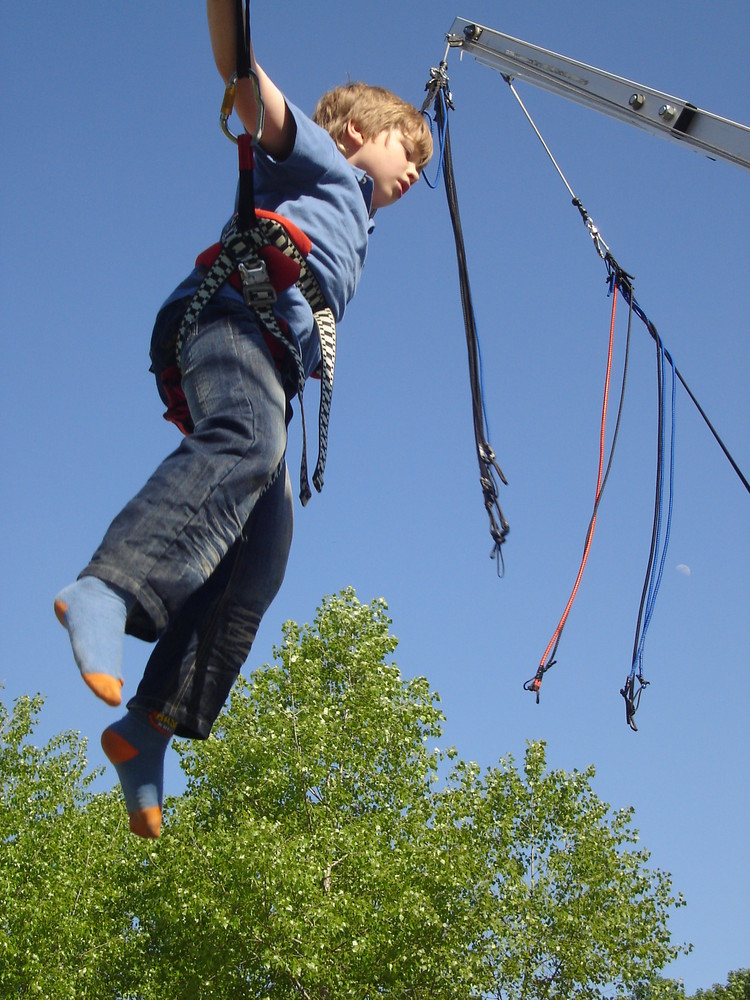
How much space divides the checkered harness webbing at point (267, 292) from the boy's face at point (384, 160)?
585 millimetres

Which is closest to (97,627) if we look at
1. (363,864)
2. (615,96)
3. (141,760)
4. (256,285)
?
(141,760)

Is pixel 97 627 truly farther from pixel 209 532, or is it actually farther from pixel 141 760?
pixel 141 760

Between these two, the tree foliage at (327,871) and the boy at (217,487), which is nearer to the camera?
the boy at (217,487)

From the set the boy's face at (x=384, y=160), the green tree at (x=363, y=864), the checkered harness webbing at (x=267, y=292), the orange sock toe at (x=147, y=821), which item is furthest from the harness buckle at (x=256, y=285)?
the green tree at (x=363, y=864)

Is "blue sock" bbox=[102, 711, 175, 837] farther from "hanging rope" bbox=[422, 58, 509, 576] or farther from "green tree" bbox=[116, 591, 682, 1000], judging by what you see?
"green tree" bbox=[116, 591, 682, 1000]

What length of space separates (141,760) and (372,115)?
199 cm

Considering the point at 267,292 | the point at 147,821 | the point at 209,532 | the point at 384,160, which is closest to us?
the point at 209,532

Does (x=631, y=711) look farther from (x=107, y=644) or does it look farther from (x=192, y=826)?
(x=192, y=826)

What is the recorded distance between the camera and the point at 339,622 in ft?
58.5

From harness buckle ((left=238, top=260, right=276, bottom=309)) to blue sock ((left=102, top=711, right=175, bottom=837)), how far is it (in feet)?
3.37

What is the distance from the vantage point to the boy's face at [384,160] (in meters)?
2.98

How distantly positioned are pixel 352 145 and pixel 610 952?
16045mm

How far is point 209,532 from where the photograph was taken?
2146mm

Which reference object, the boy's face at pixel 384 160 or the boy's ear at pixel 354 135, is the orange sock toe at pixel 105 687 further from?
the boy's ear at pixel 354 135
